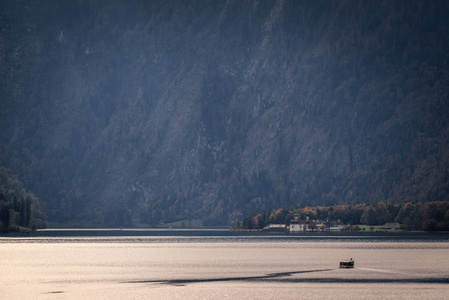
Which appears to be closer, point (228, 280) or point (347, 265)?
point (228, 280)

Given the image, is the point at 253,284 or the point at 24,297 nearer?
the point at 24,297

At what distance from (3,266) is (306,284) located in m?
72.9

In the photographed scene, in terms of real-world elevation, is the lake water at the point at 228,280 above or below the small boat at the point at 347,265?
below

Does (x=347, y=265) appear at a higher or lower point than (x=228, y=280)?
higher

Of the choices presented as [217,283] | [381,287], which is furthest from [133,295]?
[381,287]

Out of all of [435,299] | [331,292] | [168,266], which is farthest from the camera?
[168,266]

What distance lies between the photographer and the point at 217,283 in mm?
154375

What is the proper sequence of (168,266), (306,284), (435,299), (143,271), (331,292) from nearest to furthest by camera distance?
(435,299), (331,292), (306,284), (143,271), (168,266)

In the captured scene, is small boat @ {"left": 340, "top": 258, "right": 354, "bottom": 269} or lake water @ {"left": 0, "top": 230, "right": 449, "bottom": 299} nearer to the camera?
lake water @ {"left": 0, "top": 230, "right": 449, "bottom": 299}

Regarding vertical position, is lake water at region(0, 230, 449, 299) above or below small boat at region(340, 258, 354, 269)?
below

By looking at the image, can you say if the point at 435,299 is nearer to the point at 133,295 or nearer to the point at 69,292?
the point at 133,295

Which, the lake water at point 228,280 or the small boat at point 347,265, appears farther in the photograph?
the small boat at point 347,265

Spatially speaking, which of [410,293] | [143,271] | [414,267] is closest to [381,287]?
[410,293]

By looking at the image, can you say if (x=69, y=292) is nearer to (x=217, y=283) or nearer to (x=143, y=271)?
(x=217, y=283)
